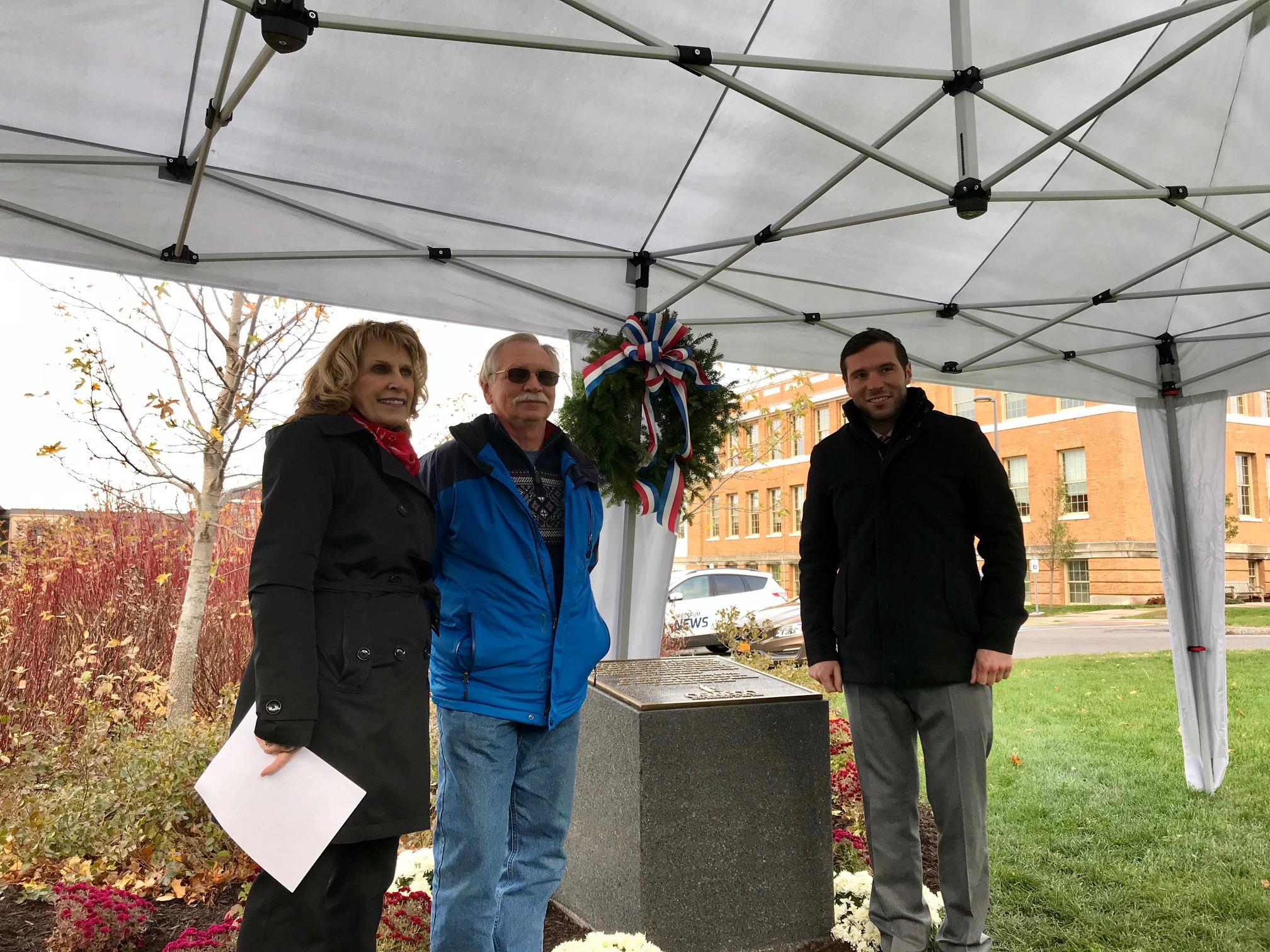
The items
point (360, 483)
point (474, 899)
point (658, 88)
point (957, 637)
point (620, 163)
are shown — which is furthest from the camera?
point (620, 163)

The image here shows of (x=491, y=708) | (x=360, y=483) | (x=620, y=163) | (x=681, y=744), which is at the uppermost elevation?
(x=620, y=163)

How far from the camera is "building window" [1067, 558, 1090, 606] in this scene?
1006 inches

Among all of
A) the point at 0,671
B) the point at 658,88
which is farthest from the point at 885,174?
the point at 0,671

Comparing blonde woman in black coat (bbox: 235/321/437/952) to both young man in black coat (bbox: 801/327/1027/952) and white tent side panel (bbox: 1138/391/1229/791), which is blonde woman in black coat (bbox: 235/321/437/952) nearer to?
young man in black coat (bbox: 801/327/1027/952)

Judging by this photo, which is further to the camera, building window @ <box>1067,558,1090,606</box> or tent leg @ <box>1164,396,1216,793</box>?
building window @ <box>1067,558,1090,606</box>

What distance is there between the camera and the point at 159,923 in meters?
3.59

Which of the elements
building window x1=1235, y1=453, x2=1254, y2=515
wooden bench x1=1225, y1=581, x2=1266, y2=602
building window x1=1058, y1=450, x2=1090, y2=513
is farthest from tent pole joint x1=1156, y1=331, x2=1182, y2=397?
building window x1=1235, y1=453, x2=1254, y2=515

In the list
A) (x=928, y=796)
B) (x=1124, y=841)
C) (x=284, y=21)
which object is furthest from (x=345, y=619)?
(x=1124, y=841)

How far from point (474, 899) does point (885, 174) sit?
12.2 ft

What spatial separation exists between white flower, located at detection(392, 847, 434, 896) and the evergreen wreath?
1.77 m

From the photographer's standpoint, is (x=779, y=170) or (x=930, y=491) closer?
(x=930, y=491)

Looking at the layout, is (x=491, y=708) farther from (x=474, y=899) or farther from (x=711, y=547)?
(x=711, y=547)

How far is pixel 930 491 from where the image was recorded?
9.67 feet

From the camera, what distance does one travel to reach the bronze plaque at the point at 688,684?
124 inches
